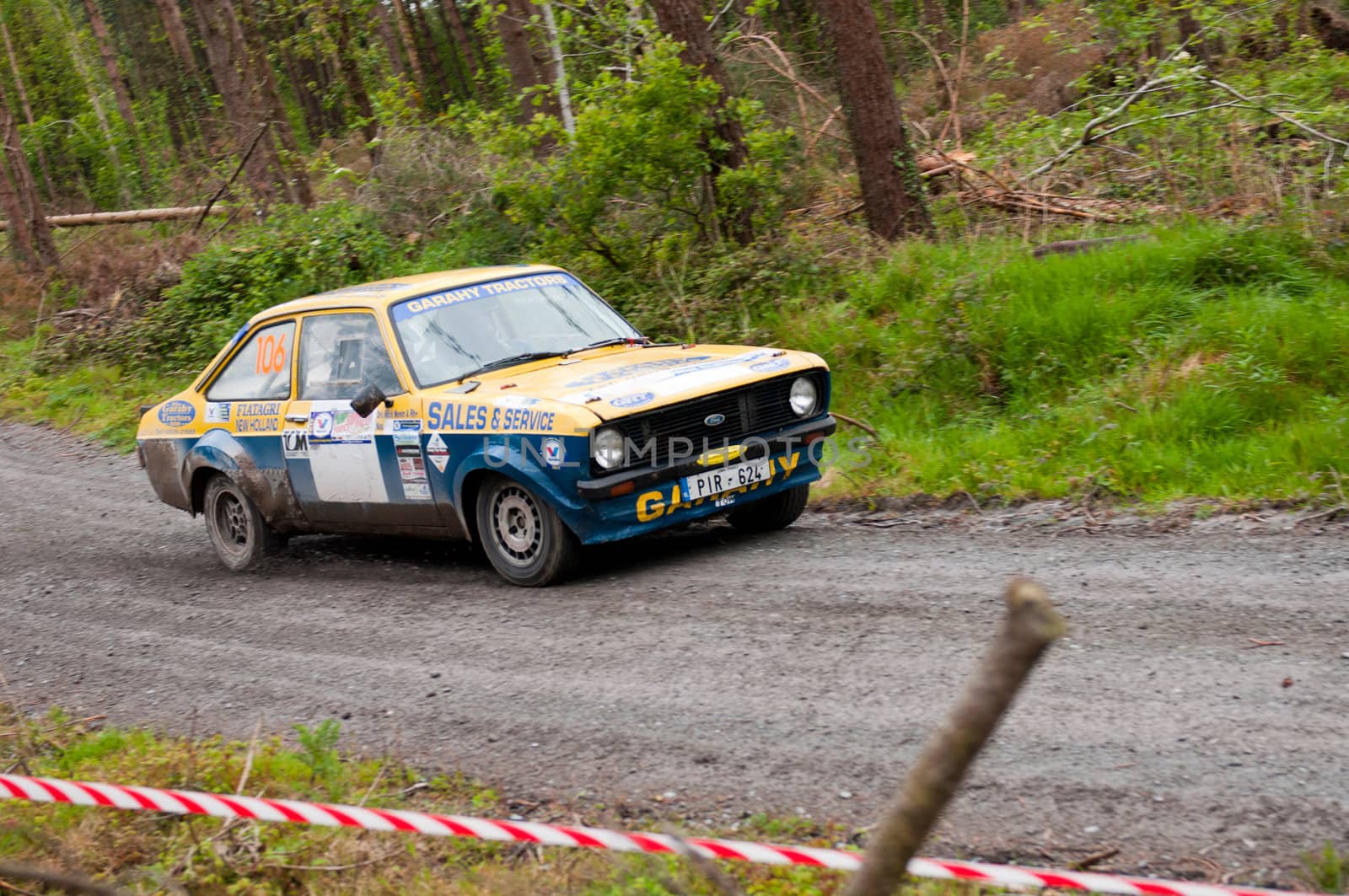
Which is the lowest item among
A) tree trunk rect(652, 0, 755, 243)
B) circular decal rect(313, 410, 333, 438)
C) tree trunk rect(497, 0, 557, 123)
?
circular decal rect(313, 410, 333, 438)

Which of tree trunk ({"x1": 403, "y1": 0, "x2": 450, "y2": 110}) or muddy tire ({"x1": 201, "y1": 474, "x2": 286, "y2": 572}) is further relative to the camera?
tree trunk ({"x1": 403, "y1": 0, "x2": 450, "y2": 110})

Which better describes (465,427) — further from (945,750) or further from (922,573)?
(945,750)

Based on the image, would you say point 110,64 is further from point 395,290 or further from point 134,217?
point 395,290

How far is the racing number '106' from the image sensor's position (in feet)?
27.3

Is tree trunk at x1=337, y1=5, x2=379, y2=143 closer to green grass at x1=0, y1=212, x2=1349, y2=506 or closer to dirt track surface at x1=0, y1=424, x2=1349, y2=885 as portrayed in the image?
green grass at x1=0, y1=212, x2=1349, y2=506

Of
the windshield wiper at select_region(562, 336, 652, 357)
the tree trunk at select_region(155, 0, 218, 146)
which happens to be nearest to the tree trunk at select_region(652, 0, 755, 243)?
the windshield wiper at select_region(562, 336, 652, 357)

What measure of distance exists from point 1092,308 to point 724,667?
548 centimetres

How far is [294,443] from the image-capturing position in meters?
8.08

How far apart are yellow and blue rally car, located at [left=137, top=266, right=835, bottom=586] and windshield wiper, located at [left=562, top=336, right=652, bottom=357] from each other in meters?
0.02

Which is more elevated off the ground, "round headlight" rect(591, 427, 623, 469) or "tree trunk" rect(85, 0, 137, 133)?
"tree trunk" rect(85, 0, 137, 133)

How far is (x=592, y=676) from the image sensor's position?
541 cm

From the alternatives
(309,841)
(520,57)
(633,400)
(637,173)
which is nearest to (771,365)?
(633,400)

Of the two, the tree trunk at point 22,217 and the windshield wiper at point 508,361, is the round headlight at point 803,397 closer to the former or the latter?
the windshield wiper at point 508,361

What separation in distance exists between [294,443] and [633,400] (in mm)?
2645
